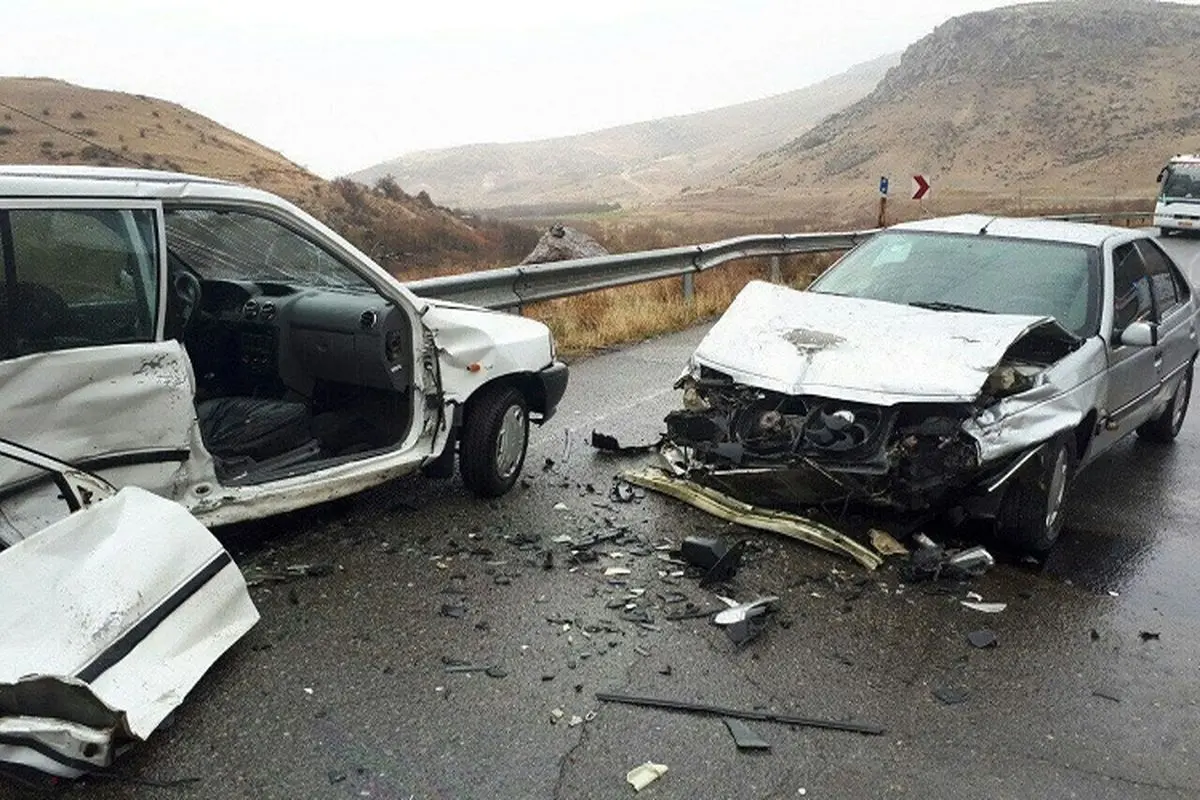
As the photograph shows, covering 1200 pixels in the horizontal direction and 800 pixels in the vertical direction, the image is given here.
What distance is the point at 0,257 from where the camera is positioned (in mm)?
3430

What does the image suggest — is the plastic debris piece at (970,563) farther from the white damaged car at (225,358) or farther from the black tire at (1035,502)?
the white damaged car at (225,358)

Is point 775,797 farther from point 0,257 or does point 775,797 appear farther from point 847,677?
point 0,257

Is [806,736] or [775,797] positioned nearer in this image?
[775,797]

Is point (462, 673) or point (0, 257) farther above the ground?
point (0, 257)

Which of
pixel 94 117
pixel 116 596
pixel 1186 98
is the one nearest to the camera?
pixel 116 596

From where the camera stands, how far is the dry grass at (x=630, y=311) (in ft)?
35.7

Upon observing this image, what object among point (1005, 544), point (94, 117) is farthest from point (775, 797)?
point (94, 117)

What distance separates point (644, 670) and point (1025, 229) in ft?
14.3

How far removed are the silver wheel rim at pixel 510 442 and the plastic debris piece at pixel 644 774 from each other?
8.35 feet

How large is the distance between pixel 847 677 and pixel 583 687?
3.20 feet

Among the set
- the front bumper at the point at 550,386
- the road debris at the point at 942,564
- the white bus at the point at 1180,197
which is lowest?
the white bus at the point at 1180,197

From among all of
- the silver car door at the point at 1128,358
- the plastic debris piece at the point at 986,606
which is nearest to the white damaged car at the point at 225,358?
the plastic debris piece at the point at 986,606

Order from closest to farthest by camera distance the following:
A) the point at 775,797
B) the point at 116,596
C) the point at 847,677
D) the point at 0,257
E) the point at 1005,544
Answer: the point at 775,797 → the point at 116,596 → the point at 0,257 → the point at 847,677 → the point at 1005,544

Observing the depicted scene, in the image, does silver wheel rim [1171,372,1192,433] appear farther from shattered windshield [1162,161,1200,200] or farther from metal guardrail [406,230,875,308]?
shattered windshield [1162,161,1200,200]
